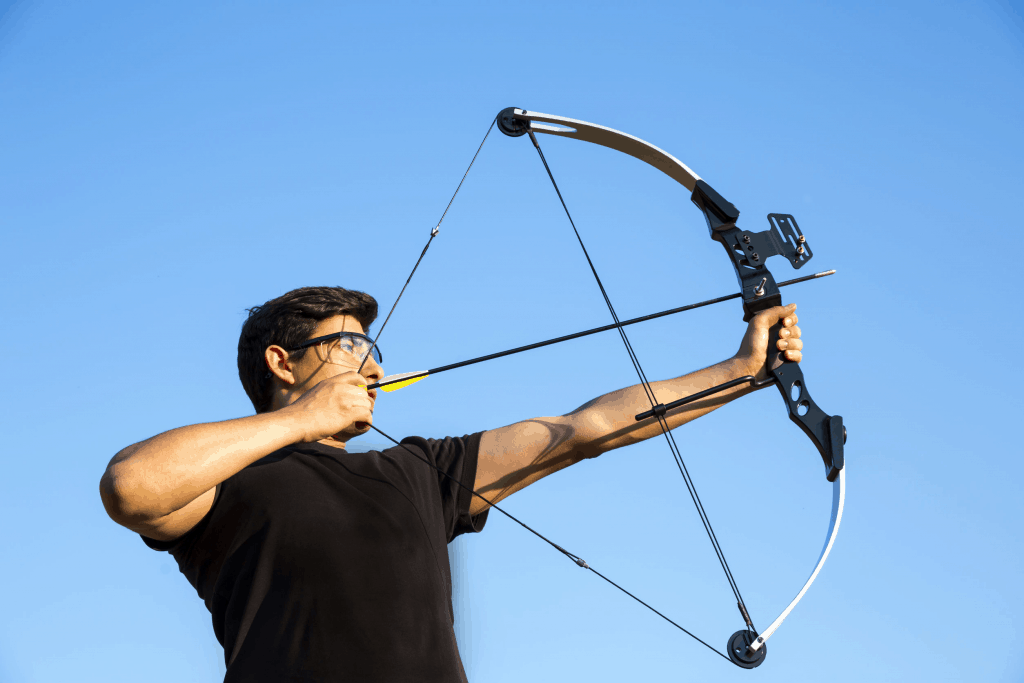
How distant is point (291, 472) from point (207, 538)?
0.21 m

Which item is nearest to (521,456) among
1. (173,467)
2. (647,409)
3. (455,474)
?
(455,474)

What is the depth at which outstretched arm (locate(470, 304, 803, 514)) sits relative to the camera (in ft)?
6.93

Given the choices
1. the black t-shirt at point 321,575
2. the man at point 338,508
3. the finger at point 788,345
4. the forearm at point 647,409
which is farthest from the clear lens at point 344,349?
the finger at point 788,345

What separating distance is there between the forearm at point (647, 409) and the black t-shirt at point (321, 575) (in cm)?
45

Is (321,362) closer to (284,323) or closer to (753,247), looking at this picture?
(284,323)

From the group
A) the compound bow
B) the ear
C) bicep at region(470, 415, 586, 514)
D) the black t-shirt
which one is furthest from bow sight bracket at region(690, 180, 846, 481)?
the ear

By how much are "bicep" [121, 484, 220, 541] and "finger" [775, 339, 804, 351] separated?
1.28 metres

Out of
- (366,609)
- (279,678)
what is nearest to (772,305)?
(366,609)

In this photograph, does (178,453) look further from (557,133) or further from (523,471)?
(557,133)

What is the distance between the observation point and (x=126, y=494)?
150cm

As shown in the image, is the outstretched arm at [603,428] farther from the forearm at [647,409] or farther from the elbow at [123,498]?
the elbow at [123,498]

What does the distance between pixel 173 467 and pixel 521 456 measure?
0.87m

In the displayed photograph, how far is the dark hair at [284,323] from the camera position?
2.37 metres

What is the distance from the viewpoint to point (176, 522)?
5.48 ft
